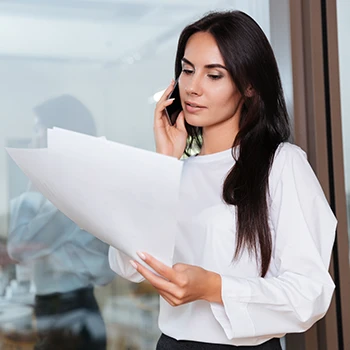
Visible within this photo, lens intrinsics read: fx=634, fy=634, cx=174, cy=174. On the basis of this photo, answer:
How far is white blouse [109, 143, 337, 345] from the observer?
→ 4.02 ft

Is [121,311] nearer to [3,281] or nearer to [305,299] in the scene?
[3,281]

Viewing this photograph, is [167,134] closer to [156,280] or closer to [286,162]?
[286,162]

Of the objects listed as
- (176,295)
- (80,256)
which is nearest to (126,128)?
(80,256)

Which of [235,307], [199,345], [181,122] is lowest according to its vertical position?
[199,345]

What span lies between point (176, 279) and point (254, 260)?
0.96 ft

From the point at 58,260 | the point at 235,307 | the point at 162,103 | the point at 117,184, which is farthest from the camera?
the point at 58,260

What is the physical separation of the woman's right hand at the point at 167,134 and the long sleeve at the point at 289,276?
0.31 m

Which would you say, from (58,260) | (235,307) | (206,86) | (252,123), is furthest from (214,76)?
(58,260)

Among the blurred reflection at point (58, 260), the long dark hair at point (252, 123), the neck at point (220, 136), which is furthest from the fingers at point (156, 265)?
the blurred reflection at point (58, 260)

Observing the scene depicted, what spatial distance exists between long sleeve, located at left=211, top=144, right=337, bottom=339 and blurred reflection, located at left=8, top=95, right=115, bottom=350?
0.63 meters

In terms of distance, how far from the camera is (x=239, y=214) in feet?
→ 4.43

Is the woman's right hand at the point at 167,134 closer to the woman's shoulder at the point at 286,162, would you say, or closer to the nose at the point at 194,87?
the nose at the point at 194,87

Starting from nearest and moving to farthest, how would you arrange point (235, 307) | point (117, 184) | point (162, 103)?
point (117, 184), point (235, 307), point (162, 103)

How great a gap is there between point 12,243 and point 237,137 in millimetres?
678
